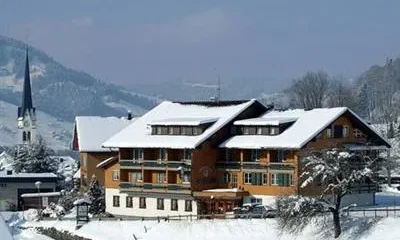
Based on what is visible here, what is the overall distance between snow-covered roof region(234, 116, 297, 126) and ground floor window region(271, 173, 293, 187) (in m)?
3.15

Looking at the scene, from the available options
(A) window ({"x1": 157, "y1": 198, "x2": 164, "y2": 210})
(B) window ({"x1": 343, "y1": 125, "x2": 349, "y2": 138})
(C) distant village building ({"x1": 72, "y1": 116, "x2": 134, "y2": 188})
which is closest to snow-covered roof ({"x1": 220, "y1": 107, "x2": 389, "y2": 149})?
(B) window ({"x1": 343, "y1": 125, "x2": 349, "y2": 138})

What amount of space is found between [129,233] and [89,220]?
217 inches

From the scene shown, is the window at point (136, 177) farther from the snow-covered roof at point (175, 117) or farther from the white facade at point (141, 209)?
the snow-covered roof at point (175, 117)

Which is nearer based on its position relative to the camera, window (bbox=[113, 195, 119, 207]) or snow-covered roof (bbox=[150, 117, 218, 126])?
snow-covered roof (bbox=[150, 117, 218, 126])

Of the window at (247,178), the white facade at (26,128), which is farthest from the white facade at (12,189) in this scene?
the white facade at (26,128)

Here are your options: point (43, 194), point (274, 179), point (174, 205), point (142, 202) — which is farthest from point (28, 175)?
point (274, 179)

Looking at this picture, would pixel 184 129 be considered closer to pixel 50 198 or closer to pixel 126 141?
pixel 126 141

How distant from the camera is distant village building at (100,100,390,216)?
175ft

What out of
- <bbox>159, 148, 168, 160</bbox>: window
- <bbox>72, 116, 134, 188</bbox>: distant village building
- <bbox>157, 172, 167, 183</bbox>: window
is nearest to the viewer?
<bbox>159, 148, 168, 160</bbox>: window

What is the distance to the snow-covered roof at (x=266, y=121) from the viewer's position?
54.4 meters

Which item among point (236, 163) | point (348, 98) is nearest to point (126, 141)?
point (236, 163)

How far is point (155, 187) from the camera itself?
5750 cm

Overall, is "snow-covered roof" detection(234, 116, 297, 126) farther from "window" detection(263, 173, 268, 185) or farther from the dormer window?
"window" detection(263, 173, 268, 185)

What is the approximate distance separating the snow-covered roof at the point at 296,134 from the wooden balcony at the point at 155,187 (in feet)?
11.7
